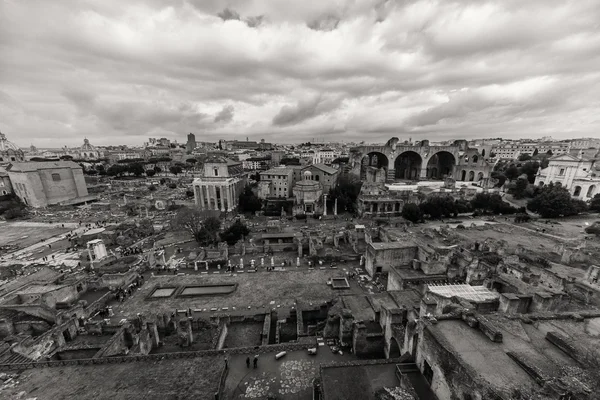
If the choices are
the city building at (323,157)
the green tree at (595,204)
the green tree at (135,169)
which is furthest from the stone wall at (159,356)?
the city building at (323,157)

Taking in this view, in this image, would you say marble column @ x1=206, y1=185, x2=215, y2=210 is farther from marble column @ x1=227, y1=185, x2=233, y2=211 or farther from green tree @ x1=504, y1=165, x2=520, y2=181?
green tree @ x1=504, y1=165, x2=520, y2=181

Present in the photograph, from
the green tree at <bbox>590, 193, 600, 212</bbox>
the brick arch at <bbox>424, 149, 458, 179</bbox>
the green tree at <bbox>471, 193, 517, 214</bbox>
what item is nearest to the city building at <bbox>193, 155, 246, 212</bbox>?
the green tree at <bbox>471, 193, 517, 214</bbox>

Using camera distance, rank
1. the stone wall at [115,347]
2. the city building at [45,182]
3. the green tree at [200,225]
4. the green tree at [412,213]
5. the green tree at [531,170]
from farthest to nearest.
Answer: the green tree at [531,170]
the city building at [45,182]
the green tree at [412,213]
the green tree at [200,225]
the stone wall at [115,347]

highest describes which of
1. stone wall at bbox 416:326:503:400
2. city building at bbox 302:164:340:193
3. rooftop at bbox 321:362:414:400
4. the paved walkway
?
city building at bbox 302:164:340:193

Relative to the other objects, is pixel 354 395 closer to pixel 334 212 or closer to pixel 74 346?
pixel 74 346

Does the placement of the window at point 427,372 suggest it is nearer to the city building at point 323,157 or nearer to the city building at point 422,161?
the city building at point 422,161

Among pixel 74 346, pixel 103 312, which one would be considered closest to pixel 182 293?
pixel 103 312
